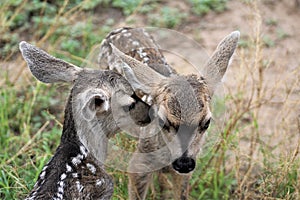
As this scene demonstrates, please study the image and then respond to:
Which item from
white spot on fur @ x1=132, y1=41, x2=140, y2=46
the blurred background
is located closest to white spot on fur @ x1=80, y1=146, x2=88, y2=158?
the blurred background

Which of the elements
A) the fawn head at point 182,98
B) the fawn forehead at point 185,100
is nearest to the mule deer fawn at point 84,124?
the fawn head at point 182,98

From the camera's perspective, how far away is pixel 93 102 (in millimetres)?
4695

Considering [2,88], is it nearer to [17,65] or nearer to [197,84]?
[17,65]

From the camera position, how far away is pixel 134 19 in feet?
27.5

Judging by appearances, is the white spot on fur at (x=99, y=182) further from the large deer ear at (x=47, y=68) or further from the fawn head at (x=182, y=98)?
the large deer ear at (x=47, y=68)

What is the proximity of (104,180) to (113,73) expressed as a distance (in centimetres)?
78

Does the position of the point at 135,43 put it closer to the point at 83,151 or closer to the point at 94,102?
the point at 94,102

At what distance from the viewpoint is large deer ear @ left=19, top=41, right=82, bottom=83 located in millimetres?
4957

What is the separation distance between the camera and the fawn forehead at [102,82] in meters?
4.88

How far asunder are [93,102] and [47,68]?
0.50 metres

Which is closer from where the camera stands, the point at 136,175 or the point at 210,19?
the point at 136,175

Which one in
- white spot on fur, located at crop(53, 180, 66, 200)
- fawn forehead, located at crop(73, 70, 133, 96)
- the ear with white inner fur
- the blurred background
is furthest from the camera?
the blurred background

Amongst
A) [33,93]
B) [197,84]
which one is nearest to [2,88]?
[33,93]

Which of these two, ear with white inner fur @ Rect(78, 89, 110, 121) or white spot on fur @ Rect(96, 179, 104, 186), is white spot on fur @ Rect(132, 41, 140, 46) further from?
white spot on fur @ Rect(96, 179, 104, 186)
